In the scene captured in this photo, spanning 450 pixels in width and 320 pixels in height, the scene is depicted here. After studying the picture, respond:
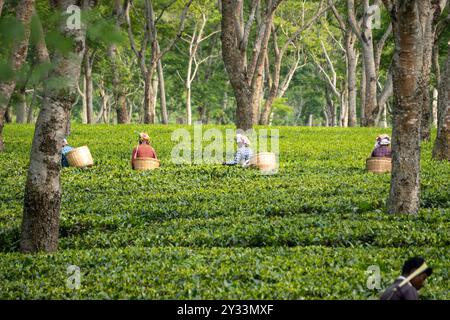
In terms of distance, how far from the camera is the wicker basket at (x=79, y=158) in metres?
20.3

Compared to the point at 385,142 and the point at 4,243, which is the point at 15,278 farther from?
the point at 385,142

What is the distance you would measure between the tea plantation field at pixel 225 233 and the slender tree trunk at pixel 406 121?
17.4 inches

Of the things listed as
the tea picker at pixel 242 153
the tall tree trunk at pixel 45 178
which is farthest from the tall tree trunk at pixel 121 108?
the tall tree trunk at pixel 45 178

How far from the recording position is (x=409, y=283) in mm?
6723

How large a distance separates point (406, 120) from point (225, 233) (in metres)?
3.85

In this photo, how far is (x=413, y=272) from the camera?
6.75 meters

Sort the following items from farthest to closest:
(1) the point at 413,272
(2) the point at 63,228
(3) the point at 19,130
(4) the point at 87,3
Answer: (3) the point at 19,130 → (2) the point at 63,228 → (4) the point at 87,3 → (1) the point at 413,272

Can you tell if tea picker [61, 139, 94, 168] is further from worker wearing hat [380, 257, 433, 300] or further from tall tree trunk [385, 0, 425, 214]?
worker wearing hat [380, 257, 433, 300]

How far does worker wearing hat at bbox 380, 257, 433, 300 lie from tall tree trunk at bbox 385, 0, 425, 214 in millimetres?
6227

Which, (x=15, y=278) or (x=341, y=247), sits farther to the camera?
(x=341, y=247)

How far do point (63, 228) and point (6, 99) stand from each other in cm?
728
